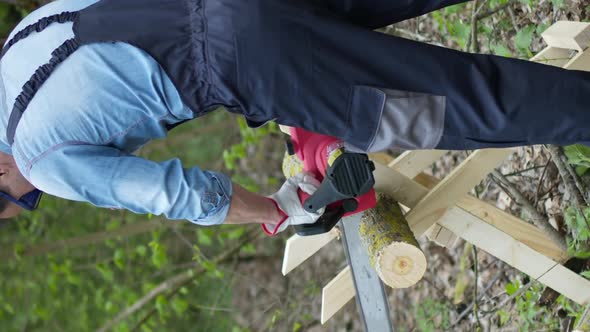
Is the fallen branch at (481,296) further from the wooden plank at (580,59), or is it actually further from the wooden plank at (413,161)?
the wooden plank at (580,59)

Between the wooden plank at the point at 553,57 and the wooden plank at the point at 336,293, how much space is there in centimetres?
113

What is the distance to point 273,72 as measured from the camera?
1702 mm

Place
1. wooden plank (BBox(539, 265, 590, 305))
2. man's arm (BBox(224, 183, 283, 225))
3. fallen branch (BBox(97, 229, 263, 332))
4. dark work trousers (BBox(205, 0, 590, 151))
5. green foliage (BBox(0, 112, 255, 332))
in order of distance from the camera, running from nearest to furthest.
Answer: dark work trousers (BBox(205, 0, 590, 151))
man's arm (BBox(224, 183, 283, 225))
wooden plank (BBox(539, 265, 590, 305))
fallen branch (BBox(97, 229, 263, 332))
green foliage (BBox(0, 112, 255, 332))

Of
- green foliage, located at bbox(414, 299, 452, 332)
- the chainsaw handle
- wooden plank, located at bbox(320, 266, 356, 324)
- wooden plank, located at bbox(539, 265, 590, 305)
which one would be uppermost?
the chainsaw handle

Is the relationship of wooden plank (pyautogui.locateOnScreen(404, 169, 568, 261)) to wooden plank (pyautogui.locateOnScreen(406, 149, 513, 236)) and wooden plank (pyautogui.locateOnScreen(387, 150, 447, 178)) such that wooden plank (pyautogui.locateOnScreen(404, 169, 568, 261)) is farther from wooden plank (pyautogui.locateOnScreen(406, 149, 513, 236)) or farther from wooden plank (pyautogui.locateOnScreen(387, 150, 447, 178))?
wooden plank (pyautogui.locateOnScreen(387, 150, 447, 178))

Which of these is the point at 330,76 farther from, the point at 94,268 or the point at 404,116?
the point at 94,268

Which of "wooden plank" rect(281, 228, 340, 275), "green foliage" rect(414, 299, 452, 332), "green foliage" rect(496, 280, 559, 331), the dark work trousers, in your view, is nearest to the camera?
the dark work trousers

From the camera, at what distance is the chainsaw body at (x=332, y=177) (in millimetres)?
1941

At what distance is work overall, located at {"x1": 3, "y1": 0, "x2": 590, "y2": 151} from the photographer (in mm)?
1698

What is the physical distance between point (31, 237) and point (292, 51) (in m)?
4.37

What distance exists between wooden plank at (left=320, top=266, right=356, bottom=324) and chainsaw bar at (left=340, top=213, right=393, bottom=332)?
326mm

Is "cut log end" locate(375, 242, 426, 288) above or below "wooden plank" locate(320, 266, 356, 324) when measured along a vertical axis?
above

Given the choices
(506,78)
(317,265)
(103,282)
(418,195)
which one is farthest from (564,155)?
(103,282)

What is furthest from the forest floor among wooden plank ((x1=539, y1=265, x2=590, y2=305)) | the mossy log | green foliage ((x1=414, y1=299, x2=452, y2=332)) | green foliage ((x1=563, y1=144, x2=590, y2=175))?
the mossy log
